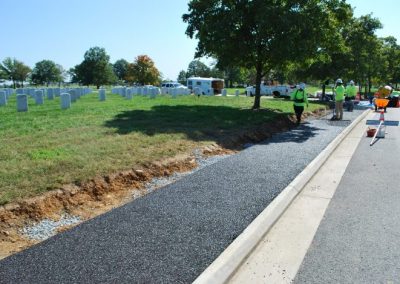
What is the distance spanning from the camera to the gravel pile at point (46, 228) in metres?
4.51

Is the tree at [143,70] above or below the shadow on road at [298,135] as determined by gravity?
above

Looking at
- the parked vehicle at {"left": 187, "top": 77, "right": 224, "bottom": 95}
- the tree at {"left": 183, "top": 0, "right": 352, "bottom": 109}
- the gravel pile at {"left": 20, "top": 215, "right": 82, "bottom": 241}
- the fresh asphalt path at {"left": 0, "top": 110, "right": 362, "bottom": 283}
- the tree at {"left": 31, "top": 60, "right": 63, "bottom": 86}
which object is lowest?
the gravel pile at {"left": 20, "top": 215, "right": 82, "bottom": 241}

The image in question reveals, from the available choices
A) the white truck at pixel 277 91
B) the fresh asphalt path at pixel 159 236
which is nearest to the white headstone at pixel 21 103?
the fresh asphalt path at pixel 159 236

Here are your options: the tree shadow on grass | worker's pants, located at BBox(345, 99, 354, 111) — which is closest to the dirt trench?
the tree shadow on grass

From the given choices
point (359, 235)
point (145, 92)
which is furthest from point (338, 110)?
point (145, 92)

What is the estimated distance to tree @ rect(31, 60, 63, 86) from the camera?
3551 inches

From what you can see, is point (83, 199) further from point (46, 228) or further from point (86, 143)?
point (86, 143)

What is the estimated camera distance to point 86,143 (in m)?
8.51

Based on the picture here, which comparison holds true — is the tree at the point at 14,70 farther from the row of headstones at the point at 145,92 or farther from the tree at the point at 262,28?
the tree at the point at 262,28

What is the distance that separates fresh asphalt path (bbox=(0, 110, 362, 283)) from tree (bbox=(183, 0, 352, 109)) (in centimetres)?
1168

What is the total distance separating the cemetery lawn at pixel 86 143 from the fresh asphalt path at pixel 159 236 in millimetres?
1382

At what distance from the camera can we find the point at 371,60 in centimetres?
3559

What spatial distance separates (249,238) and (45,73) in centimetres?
9613

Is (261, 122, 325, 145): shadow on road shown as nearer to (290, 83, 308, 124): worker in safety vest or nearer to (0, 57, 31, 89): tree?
(290, 83, 308, 124): worker in safety vest
